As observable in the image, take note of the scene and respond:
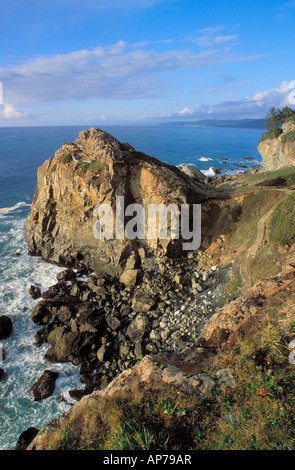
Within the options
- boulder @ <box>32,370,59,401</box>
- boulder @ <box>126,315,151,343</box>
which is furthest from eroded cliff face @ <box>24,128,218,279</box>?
boulder @ <box>32,370,59,401</box>

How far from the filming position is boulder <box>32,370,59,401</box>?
16.5 m

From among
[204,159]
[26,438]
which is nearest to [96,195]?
[26,438]

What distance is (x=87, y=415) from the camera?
784 cm

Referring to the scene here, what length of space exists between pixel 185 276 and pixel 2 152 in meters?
105

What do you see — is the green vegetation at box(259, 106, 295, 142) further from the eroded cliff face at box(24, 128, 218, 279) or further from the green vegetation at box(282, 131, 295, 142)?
the eroded cliff face at box(24, 128, 218, 279)

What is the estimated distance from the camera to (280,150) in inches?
2056

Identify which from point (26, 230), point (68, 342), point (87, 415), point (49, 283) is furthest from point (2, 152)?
point (87, 415)

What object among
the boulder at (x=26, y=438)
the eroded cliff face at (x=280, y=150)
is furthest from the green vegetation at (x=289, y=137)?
the boulder at (x=26, y=438)

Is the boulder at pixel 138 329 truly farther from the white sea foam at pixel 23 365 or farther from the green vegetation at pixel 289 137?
the green vegetation at pixel 289 137

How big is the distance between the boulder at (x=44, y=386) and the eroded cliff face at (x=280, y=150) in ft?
166

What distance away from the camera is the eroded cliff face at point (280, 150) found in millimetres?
48719

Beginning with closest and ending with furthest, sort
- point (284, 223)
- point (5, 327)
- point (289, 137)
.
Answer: point (284, 223) → point (5, 327) → point (289, 137)

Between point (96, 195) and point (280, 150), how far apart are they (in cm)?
4395

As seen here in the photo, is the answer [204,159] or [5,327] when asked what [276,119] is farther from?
[5,327]
